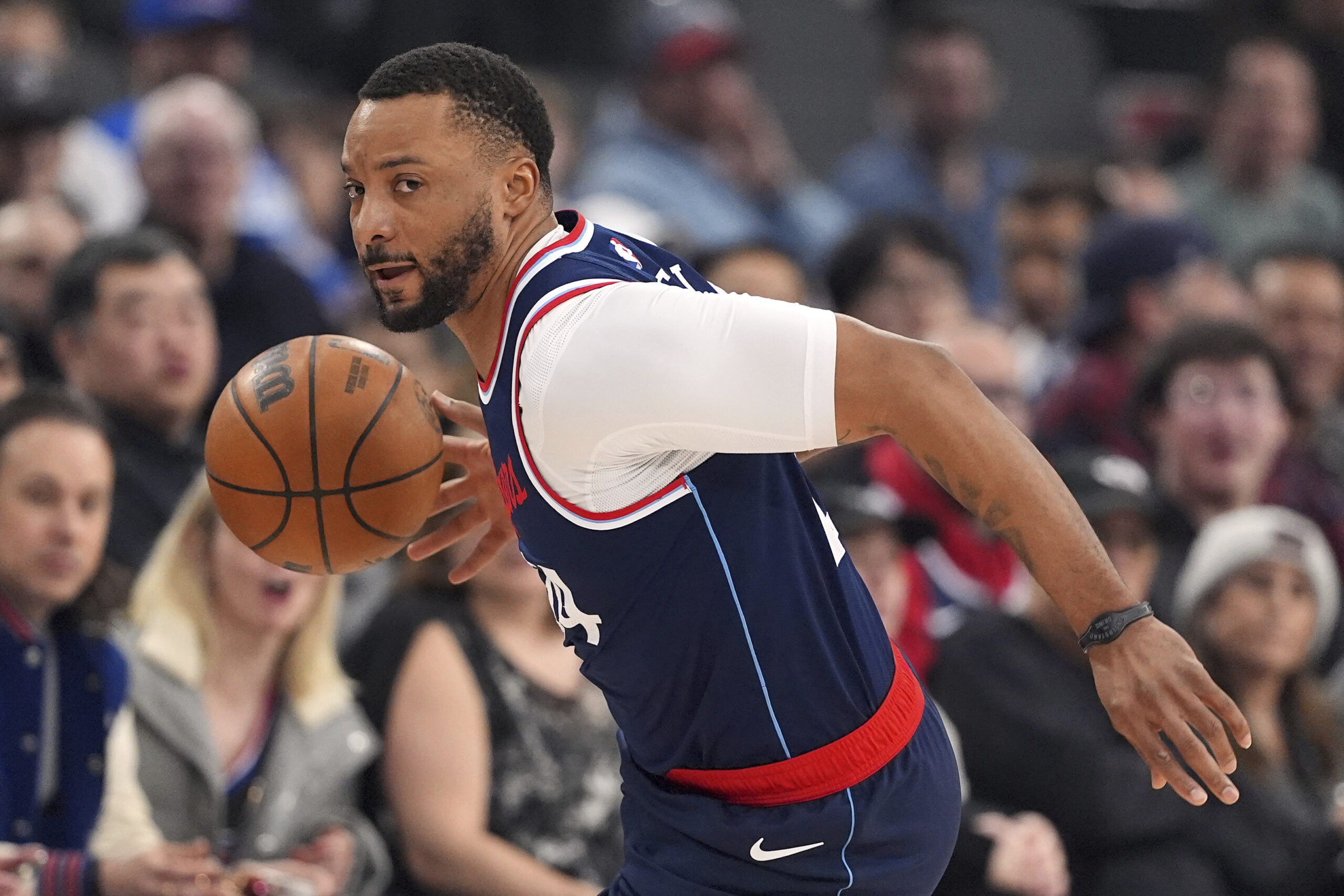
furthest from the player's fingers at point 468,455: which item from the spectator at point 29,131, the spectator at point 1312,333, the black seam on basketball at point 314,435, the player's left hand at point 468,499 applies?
the spectator at point 1312,333

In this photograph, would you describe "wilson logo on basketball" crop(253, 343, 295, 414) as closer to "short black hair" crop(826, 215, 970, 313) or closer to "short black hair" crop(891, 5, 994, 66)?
"short black hair" crop(826, 215, 970, 313)

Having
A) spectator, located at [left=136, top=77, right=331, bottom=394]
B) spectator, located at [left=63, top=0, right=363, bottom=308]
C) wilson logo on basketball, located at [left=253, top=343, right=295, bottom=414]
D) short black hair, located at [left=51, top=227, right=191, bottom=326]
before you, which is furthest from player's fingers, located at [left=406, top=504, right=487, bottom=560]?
spectator, located at [left=63, top=0, right=363, bottom=308]

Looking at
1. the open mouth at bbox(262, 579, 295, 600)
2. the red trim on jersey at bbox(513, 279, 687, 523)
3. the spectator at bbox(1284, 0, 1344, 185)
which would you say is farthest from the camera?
the spectator at bbox(1284, 0, 1344, 185)

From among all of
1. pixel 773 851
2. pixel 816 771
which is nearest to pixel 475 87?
pixel 816 771

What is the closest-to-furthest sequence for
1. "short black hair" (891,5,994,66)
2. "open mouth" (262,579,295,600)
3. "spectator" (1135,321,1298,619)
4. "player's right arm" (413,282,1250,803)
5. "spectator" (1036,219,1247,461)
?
"player's right arm" (413,282,1250,803)
"open mouth" (262,579,295,600)
"spectator" (1135,321,1298,619)
"spectator" (1036,219,1247,461)
"short black hair" (891,5,994,66)

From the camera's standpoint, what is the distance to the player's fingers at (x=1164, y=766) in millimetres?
2744

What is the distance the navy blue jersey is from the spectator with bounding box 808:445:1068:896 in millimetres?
1171

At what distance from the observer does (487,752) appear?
17.0 ft

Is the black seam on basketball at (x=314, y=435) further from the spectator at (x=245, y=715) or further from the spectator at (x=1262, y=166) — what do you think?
the spectator at (x=1262, y=166)

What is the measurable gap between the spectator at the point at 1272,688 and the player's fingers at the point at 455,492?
111 inches

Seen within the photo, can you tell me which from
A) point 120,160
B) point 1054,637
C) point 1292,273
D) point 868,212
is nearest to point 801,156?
point 868,212

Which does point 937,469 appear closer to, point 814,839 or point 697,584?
point 697,584

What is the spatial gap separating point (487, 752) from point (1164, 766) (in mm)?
2757

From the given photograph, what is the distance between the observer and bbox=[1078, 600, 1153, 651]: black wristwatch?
2.76 m
